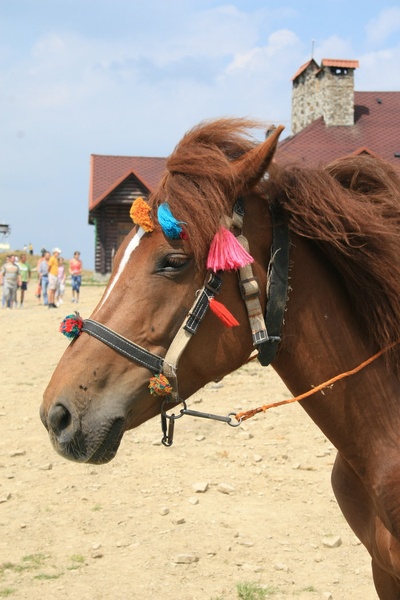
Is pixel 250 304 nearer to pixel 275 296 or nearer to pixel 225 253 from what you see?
pixel 275 296

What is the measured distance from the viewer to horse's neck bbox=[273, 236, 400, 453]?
239cm

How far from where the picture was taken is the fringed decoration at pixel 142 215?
2.26 meters

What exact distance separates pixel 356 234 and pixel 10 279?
1737cm

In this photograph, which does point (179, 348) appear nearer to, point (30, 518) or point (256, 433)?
point (30, 518)

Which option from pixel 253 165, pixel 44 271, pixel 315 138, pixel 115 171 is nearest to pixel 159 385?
pixel 253 165

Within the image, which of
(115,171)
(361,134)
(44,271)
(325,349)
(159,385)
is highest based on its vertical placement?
(361,134)

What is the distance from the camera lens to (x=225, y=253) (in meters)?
2.19

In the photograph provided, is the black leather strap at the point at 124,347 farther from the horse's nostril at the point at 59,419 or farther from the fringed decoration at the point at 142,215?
the fringed decoration at the point at 142,215

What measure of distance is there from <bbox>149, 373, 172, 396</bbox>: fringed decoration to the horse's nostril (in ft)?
0.96

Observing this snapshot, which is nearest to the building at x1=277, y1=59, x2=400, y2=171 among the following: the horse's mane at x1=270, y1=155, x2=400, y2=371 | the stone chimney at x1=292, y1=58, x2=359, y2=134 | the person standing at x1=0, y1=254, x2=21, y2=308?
the stone chimney at x1=292, y1=58, x2=359, y2=134

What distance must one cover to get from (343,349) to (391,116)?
102ft

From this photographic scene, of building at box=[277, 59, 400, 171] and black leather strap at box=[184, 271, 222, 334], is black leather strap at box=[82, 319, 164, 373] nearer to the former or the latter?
black leather strap at box=[184, 271, 222, 334]

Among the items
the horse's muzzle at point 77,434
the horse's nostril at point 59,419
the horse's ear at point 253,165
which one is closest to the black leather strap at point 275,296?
the horse's ear at point 253,165

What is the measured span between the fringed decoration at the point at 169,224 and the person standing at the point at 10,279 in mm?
16694
